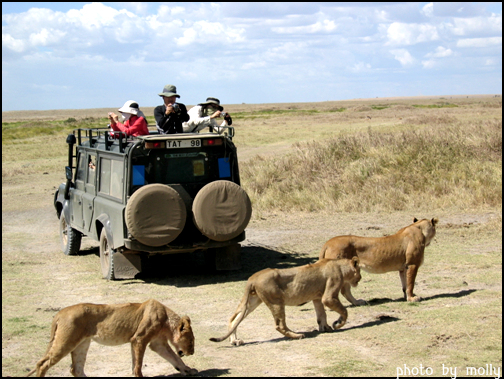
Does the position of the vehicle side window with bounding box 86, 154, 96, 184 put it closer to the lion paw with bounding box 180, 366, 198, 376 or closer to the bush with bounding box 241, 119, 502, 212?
the lion paw with bounding box 180, 366, 198, 376

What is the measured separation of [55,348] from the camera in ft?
17.2

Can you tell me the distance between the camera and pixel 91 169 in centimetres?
1110

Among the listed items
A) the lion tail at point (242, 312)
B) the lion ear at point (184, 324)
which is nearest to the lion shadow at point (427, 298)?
the lion tail at point (242, 312)

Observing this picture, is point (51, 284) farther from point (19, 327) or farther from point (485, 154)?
point (485, 154)

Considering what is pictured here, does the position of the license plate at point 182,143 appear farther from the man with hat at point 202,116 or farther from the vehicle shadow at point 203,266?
the vehicle shadow at point 203,266

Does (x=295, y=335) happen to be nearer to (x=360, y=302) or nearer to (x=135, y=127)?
(x=360, y=302)

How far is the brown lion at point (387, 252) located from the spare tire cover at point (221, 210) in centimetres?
191

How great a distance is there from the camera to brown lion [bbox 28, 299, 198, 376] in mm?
5293

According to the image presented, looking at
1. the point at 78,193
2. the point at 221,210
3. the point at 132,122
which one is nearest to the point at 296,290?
the point at 221,210

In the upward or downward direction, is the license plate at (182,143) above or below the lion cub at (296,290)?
above

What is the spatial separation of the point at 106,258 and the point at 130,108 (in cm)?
250

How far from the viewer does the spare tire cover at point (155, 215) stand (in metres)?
9.00

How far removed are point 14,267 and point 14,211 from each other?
705 centimetres

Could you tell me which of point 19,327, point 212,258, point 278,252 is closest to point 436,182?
point 278,252
